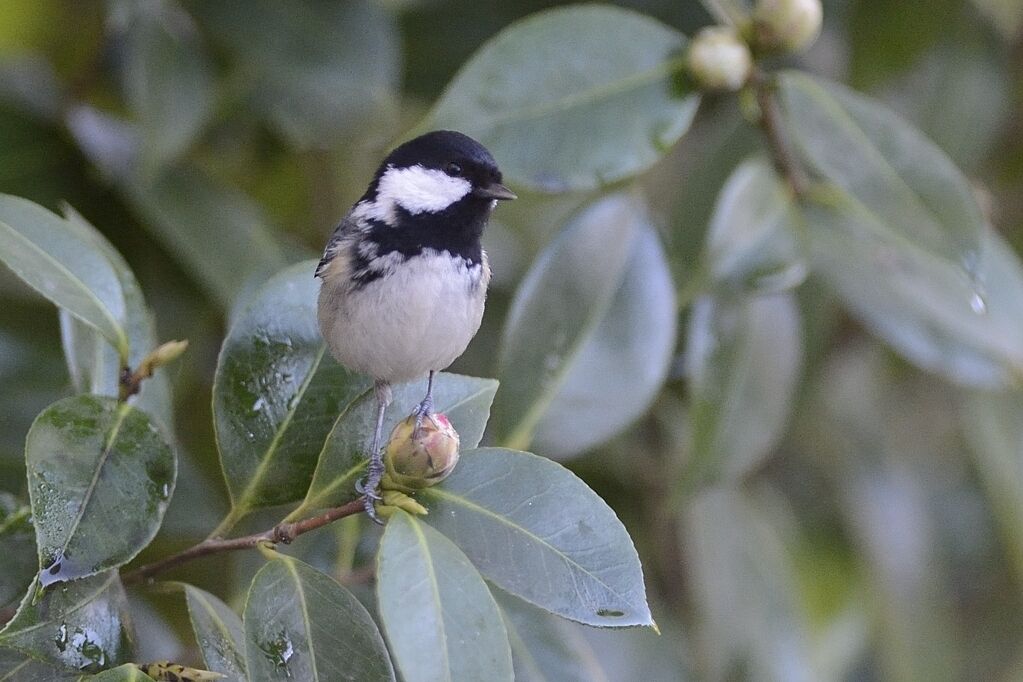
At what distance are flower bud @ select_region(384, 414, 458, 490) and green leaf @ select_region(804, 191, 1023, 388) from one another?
997 millimetres

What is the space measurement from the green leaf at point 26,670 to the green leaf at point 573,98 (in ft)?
2.80

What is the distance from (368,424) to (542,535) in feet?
0.83

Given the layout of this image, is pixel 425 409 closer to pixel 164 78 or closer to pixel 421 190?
pixel 421 190

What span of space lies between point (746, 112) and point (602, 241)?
325 mm

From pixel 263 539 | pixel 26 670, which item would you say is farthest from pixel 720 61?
pixel 26 670

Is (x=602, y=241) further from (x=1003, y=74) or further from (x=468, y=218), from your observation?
(x=1003, y=74)

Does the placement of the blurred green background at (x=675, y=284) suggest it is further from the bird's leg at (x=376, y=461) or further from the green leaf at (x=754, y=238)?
the bird's leg at (x=376, y=461)

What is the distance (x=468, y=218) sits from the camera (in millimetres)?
1328

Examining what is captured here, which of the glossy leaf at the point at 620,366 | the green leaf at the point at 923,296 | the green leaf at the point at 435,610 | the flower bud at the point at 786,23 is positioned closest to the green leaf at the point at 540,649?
the glossy leaf at the point at 620,366

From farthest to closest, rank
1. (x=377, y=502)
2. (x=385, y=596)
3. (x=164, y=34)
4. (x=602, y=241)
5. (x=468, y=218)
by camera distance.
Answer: (x=164, y=34), (x=602, y=241), (x=468, y=218), (x=377, y=502), (x=385, y=596)

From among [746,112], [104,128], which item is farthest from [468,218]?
[104,128]

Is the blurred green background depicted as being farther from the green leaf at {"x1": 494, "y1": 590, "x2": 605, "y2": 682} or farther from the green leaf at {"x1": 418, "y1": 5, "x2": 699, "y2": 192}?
the green leaf at {"x1": 418, "y1": 5, "x2": 699, "y2": 192}

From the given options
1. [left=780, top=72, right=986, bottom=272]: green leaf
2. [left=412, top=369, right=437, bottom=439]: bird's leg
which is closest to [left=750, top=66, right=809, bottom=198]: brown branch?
[left=780, top=72, right=986, bottom=272]: green leaf

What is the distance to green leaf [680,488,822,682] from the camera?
2.18 m
